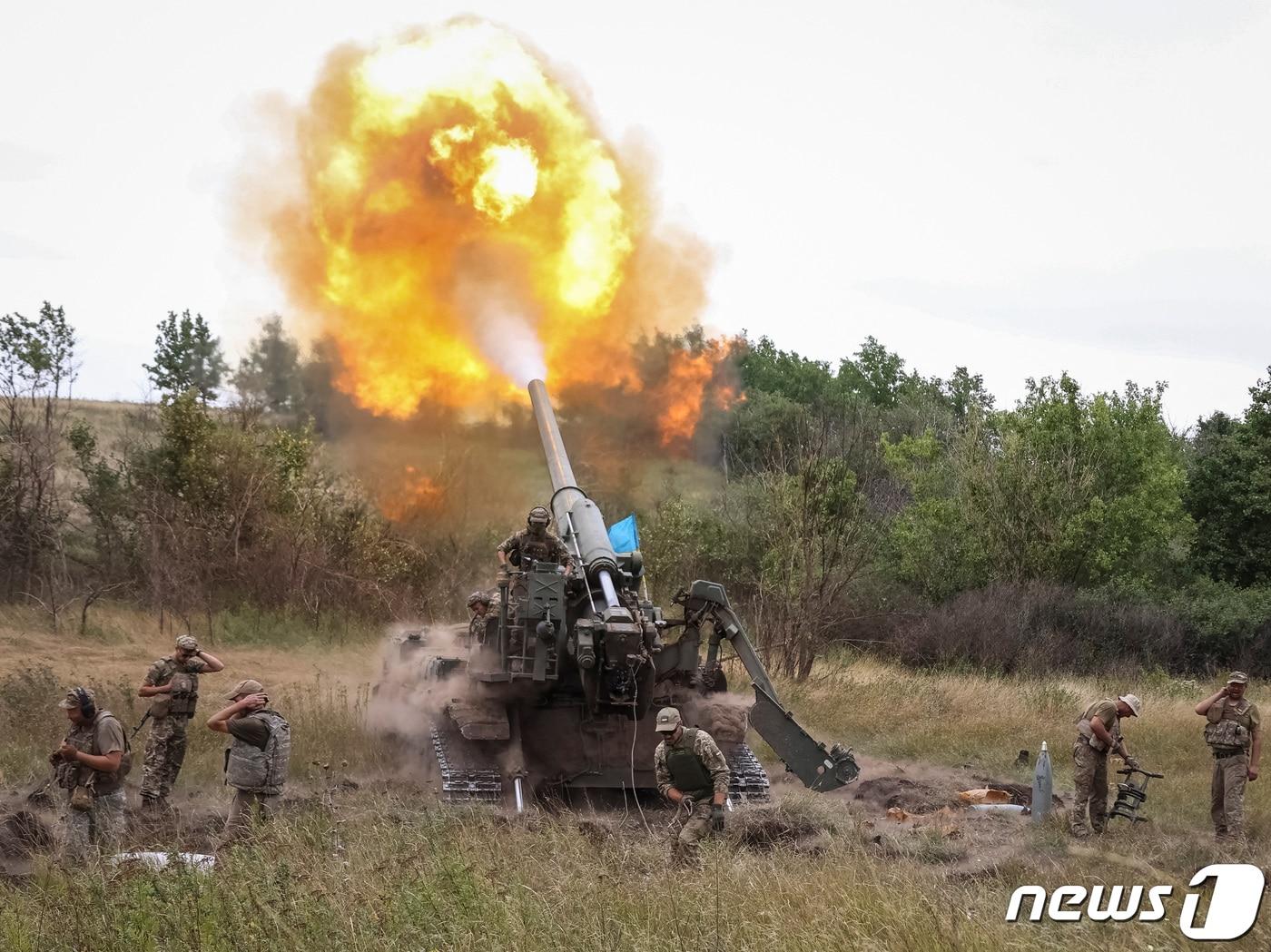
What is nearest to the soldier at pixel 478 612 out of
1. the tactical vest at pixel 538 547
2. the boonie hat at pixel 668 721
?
the tactical vest at pixel 538 547

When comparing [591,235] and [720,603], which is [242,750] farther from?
[591,235]

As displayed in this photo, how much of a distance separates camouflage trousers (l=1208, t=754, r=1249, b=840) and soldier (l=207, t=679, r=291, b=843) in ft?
28.3

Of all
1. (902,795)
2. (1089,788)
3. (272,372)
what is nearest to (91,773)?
(902,795)

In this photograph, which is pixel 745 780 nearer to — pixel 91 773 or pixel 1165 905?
pixel 1165 905

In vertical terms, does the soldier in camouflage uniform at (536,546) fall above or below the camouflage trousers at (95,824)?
above

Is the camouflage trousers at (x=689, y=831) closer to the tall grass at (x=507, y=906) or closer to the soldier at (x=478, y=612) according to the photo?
the tall grass at (x=507, y=906)

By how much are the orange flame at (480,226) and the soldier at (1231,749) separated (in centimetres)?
914

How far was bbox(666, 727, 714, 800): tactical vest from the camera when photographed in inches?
464

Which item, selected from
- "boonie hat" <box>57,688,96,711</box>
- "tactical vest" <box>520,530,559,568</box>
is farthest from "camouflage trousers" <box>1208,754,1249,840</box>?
"boonie hat" <box>57,688,96,711</box>

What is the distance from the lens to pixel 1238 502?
35.9m

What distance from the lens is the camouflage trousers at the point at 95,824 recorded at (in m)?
11.5

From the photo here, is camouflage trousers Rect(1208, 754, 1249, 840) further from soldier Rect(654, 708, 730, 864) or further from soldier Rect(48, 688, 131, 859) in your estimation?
soldier Rect(48, 688, 131, 859)

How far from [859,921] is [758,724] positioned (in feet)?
20.3

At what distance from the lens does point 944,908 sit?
29.0 ft
